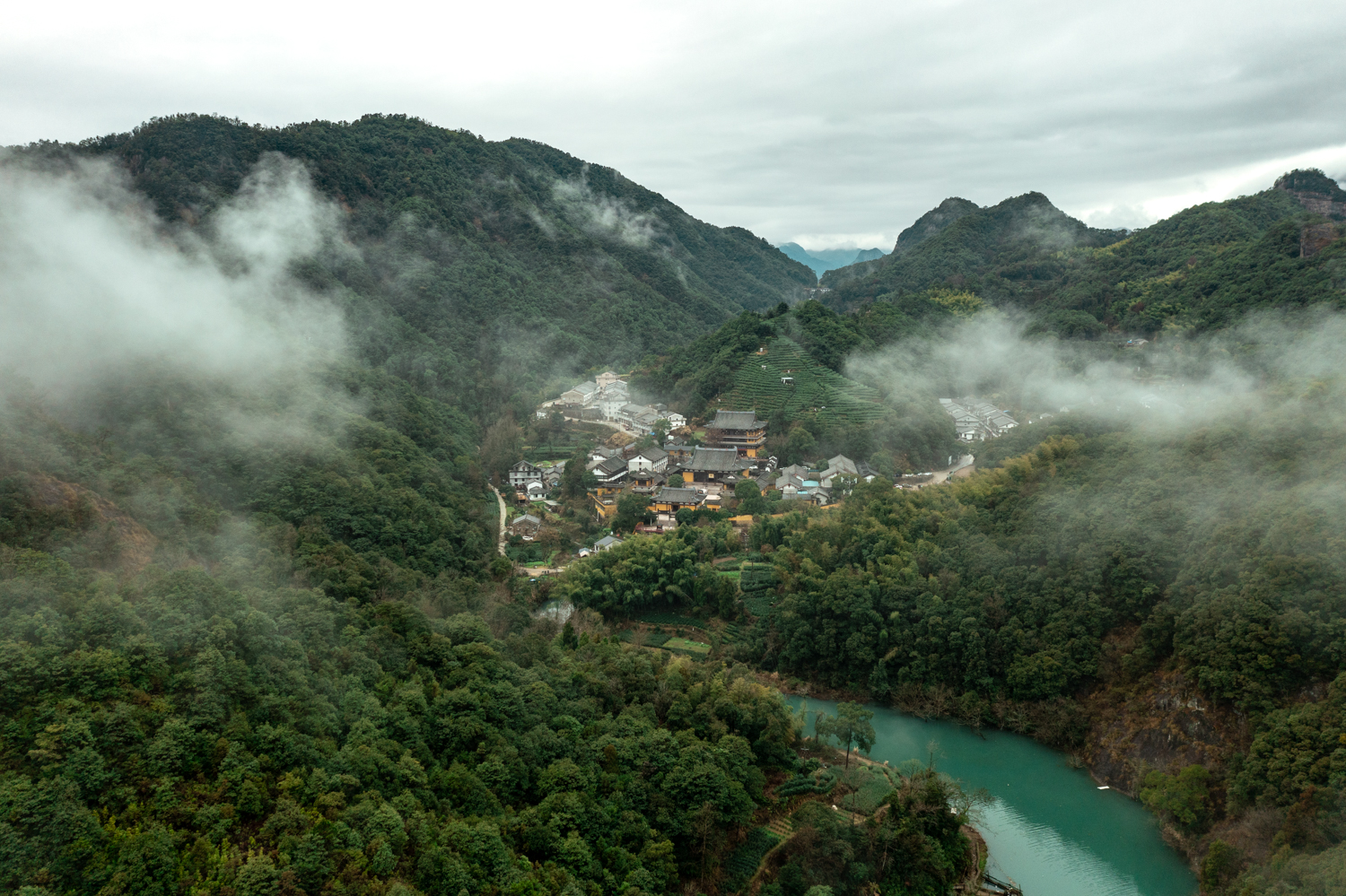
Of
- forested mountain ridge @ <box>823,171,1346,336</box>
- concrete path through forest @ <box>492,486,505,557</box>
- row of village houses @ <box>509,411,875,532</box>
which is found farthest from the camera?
forested mountain ridge @ <box>823,171,1346,336</box>

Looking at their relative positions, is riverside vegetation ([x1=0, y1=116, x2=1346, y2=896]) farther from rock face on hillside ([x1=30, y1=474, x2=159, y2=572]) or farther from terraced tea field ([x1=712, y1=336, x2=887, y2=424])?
terraced tea field ([x1=712, y1=336, x2=887, y2=424])

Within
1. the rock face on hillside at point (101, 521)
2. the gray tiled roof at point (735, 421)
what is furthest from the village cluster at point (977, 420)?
the rock face on hillside at point (101, 521)

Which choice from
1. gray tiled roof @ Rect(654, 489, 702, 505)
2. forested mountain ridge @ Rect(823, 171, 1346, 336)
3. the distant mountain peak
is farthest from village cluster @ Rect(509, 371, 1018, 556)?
the distant mountain peak

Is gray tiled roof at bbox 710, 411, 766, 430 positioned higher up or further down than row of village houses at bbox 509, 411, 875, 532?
higher up

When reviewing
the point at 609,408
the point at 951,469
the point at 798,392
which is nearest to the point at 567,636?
the point at 951,469

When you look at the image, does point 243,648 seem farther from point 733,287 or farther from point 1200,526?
point 733,287

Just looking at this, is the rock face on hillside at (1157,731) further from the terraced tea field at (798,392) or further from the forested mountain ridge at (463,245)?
the forested mountain ridge at (463,245)
